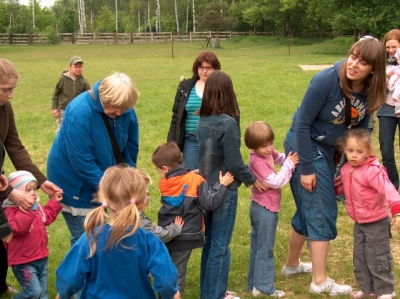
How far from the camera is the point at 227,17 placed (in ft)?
201

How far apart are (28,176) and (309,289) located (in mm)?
→ 2368

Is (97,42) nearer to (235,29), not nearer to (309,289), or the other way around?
(235,29)

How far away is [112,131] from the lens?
399 centimetres

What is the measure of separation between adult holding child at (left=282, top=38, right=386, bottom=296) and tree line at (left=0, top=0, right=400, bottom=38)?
30843 mm

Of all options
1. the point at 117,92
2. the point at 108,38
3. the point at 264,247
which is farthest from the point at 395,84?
the point at 108,38

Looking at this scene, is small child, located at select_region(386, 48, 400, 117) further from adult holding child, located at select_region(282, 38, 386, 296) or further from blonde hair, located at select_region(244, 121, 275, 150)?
blonde hair, located at select_region(244, 121, 275, 150)

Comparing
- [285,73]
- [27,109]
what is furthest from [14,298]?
[285,73]

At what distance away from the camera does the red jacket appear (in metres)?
3.92

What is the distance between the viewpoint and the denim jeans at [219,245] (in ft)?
13.9

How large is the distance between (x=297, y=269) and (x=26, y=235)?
7.53 ft

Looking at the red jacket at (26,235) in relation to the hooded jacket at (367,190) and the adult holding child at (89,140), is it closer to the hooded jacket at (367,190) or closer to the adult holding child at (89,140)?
the adult holding child at (89,140)

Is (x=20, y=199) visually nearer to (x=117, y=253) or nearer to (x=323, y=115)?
(x=117, y=253)

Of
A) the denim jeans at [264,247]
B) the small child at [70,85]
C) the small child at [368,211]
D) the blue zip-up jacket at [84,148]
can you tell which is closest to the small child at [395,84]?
the small child at [368,211]

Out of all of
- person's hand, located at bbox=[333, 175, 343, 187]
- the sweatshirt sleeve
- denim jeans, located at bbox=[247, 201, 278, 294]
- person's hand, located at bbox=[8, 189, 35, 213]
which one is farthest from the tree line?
person's hand, located at bbox=[8, 189, 35, 213]
